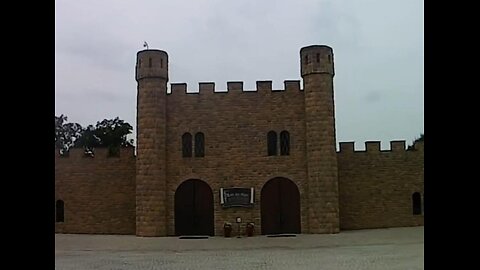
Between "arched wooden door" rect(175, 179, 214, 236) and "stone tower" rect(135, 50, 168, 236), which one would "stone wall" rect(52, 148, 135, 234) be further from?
"arched wooden door" rect(175, 179, 214, 236)

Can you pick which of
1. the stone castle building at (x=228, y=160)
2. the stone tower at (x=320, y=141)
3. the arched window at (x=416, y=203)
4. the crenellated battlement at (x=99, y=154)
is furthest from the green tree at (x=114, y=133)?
the arched window at (x=416, y=203)

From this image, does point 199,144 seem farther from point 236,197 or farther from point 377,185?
point 377,185

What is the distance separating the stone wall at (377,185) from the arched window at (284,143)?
2.84 meters

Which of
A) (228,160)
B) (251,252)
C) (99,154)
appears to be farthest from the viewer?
(99,154)

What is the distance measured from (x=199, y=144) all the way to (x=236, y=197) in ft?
9.33

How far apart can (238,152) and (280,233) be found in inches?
153

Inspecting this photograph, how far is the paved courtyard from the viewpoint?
599 inches

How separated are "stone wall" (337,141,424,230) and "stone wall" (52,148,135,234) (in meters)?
9.53

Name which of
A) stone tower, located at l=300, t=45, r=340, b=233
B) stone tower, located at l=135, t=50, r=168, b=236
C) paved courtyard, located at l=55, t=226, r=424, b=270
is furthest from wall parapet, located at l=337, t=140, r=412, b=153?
stone tower, located at l=135, t=50, r=168, b=236

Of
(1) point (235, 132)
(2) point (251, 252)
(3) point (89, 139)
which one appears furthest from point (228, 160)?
(3) point (89, 139)

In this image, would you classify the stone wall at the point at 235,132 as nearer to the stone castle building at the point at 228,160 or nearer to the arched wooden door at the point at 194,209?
the stone castle building at the point at 228,160

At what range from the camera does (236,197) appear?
27.8m

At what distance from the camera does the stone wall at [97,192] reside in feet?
95.6
